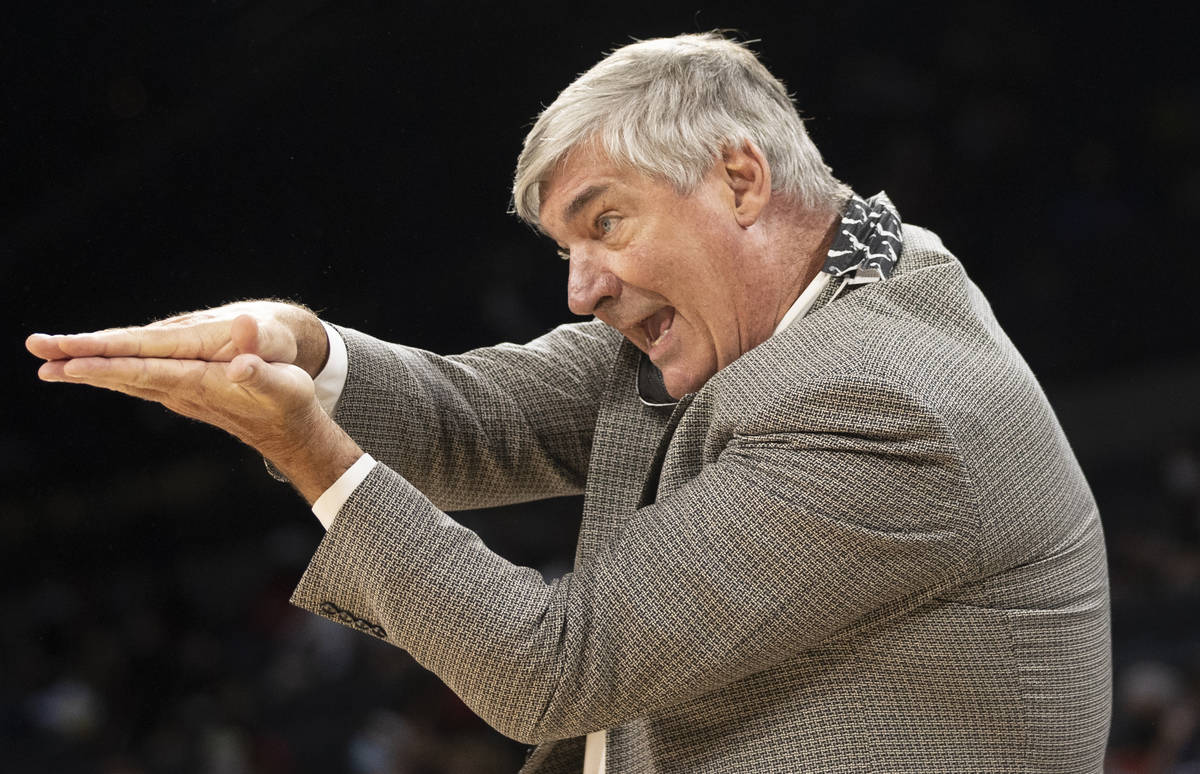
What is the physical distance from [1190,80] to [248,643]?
2708mm

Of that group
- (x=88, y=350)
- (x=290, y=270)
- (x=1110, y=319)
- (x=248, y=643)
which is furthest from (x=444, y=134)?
(x=1110, y=319)

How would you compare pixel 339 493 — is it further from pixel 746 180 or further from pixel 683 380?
pixel 746 180

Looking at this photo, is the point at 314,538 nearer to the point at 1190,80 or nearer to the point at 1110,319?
the point at 1110,319

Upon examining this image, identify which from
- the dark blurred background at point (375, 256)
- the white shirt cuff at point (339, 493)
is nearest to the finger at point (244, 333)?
the white shirt cuff at point (339, 493)

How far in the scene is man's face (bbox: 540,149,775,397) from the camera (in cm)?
130

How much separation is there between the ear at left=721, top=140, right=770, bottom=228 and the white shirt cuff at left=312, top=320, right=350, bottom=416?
470 millimetres

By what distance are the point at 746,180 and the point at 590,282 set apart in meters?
0.20

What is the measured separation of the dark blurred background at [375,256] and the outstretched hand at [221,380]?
79 cm

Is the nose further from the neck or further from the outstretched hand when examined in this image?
the outstretched hand

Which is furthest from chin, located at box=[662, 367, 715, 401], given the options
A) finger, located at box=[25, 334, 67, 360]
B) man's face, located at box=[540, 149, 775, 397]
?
finger, located at box=[25, 334, 67, 360]

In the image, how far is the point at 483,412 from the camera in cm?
153

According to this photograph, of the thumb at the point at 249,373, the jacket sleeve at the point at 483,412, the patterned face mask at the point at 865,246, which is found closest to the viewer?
the thumb at the point at 249,373

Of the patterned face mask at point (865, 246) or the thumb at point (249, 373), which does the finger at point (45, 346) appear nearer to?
the thumb at point (249, 373)

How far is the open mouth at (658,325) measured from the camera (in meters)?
1.36
